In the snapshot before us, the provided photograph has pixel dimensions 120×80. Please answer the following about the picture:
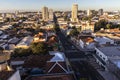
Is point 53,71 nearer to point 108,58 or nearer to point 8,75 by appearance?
point 8,75

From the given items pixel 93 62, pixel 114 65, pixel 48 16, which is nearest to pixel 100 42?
pixel 93 62

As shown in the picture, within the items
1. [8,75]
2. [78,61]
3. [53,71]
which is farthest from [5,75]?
[78,61]

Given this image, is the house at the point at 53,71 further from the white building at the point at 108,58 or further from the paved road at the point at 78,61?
the white building at the point at 108,58

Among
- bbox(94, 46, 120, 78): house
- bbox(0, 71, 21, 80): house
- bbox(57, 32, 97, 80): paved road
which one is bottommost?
bbox(57, 32, 97, 80): paved road

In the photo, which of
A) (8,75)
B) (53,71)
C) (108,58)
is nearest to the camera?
(8,75)

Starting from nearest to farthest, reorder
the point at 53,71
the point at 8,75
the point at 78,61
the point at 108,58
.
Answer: the point at 8,75 < the point at 53,71 < the point at 108,58 < the point at 78,61

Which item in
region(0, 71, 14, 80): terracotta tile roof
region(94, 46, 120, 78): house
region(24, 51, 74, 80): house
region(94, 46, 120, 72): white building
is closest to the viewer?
region(0, 71, 14, 80): terracotta tile roof

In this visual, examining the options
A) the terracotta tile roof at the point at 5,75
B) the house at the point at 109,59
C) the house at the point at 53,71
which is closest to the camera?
the terracotta tile roof at the point at 5,75

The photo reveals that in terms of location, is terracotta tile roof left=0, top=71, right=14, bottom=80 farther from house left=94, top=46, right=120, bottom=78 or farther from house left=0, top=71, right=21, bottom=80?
house left=94, top=46, right=120, bottom=78

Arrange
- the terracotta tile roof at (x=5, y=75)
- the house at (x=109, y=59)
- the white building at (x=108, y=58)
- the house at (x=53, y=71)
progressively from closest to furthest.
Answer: the terracotta tile roof at (x=5, y=75)
the house at (x=53, y=71)
the house at (x=109, y=59)
the white building at (x=108, y=58)

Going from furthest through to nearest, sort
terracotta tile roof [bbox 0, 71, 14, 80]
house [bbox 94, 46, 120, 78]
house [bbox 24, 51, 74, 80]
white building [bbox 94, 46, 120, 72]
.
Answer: white building [bbox 94, 46, 120, 72] < house [bbox 94, 46, 120, 78] < house [bbox 24, 51, 74, 80] < terracotta tile roof [bbox 0, 71, 14, 80]

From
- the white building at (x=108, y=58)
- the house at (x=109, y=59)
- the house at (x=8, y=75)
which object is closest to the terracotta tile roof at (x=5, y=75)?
the house at (x=8, y=75)

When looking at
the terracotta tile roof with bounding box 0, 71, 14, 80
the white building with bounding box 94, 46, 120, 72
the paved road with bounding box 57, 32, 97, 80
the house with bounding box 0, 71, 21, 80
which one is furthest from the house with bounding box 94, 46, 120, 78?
the terracotta tile roof with bounding box 0, 71, 14, 80
